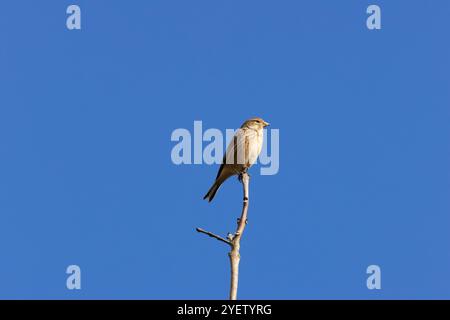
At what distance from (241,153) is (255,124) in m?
0.67

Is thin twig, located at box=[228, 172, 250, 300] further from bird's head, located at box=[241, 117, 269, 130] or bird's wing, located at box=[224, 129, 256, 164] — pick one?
bird's head, located at box=[241, 117, 269, 130]

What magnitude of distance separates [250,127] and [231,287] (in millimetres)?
6885

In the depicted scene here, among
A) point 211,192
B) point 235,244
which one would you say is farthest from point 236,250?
point 211,192

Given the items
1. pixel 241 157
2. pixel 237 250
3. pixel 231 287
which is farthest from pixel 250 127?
pixel 231 287

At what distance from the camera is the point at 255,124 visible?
12789 millimetres

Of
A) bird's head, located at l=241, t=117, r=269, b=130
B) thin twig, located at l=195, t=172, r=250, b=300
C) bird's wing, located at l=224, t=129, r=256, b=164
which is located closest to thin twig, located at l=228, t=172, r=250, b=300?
thin twig, located at l=195, t=172, r=250, b=300

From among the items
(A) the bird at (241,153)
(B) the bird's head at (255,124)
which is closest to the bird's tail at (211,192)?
(A) the bird at (241,153)

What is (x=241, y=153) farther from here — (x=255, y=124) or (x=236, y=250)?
(x=236, y=250)

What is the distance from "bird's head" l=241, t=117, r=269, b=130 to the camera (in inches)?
502

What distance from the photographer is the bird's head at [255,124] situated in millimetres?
12762

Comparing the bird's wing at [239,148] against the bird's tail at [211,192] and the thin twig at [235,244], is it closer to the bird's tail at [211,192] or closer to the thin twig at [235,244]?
the bird's tail at [211,192]
